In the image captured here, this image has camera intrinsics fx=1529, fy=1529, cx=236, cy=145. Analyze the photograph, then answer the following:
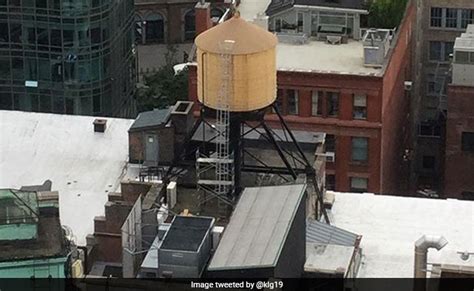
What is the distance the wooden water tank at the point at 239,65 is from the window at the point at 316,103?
30631 millimetres

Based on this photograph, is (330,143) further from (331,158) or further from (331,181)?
(331,181)

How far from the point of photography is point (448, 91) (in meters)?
114

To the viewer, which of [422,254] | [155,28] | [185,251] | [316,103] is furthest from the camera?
[155,28]

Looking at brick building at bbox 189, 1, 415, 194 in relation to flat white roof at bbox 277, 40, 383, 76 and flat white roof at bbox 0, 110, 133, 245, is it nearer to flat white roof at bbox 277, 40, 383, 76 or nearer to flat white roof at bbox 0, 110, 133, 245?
flat white roof at bbox 277, 40, 383, 76

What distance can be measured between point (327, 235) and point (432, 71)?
57.5m

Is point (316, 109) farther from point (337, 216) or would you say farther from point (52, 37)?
point (337, 216)

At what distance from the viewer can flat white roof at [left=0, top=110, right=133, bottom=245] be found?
276 feet

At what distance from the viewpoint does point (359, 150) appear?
107m

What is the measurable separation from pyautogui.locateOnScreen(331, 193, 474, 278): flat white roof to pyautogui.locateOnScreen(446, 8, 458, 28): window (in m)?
43.8

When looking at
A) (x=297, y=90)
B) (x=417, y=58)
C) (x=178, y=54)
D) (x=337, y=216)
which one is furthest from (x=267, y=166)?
(x=178, y=54)

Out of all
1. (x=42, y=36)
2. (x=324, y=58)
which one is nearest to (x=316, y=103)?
(x=324, y=58)

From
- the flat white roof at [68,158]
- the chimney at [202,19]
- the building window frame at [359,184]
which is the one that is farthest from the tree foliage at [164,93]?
the flat white roof at [68,158]

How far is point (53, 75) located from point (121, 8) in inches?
279

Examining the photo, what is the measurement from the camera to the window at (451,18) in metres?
126
